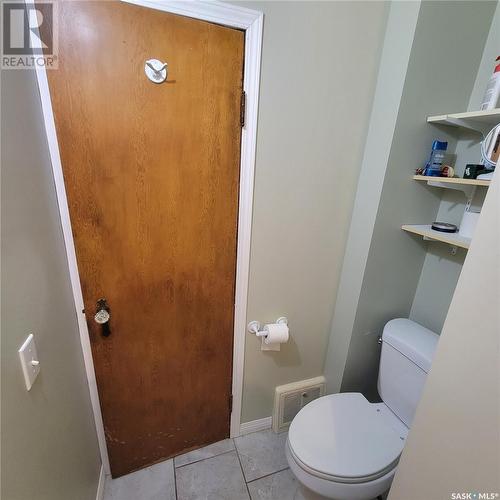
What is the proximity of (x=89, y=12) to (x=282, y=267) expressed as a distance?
1.17 metres

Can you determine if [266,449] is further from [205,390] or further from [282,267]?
[282,267]

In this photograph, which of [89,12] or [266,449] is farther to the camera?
[266,449]

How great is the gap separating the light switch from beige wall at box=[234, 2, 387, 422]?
841mm

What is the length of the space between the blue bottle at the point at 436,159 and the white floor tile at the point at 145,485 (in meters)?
1.95

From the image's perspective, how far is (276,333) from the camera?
1.37 metres

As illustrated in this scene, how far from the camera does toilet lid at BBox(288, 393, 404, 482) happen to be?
1.06 metres

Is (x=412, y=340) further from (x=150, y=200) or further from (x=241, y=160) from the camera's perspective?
(x=150, y=200)

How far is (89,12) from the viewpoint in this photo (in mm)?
825

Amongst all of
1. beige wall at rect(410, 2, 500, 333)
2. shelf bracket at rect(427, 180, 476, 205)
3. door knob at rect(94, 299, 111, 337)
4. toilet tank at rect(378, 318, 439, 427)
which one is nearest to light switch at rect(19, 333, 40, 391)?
door knob at rect(94, 299, 111, 337)

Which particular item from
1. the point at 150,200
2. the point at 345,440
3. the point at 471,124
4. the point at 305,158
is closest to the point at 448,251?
the point at 471,124

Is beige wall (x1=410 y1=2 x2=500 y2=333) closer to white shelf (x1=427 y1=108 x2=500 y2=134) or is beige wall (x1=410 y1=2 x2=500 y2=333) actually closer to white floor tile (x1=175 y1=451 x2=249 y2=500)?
white shelf (x1=427 y1=108 x2=500 y2=134)

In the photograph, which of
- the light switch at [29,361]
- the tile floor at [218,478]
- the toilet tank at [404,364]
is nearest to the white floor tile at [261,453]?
the tile floor at [218,478]

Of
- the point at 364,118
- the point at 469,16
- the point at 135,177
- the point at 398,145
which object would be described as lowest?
the point at 135,177

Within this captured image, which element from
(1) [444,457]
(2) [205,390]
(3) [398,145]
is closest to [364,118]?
(3) [398,145]
